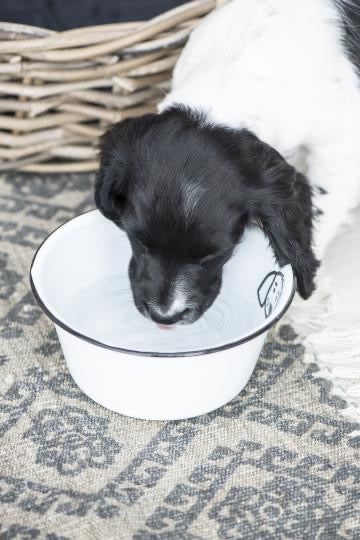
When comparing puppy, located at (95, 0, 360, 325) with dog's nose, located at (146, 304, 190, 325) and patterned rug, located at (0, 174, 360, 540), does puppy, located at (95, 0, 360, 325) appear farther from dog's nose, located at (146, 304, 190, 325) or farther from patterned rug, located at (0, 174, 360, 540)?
patterned rug, located at (0, 174, 360, 540)

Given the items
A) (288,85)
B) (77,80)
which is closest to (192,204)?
(288,85)

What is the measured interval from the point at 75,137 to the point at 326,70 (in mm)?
1126

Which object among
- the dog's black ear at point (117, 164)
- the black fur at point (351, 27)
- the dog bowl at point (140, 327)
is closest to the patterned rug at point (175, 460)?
the dog bowl at point (140, 327)

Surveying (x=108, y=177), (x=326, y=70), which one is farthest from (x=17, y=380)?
(x=326, y=70)

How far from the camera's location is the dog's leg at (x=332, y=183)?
2438 mm

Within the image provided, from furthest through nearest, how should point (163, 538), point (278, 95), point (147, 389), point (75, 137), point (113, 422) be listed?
1. point (75, 137)
2. point (278, 95)
3. point (113, 422)
4. point (147, 389)
5. point (163, 538)

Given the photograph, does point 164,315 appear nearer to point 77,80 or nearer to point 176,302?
point 176,302

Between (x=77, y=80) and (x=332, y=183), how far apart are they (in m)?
1.04

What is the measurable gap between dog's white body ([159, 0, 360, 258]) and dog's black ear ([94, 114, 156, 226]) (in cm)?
15

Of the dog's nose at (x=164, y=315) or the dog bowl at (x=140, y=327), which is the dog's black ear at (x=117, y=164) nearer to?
the dog bowl at (x=140, y=327)

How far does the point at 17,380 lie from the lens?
2.21m

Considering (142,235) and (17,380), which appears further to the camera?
(17,380)

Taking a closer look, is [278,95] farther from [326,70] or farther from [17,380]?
[17,380]

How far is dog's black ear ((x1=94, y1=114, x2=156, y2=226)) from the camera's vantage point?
2.12 meters
